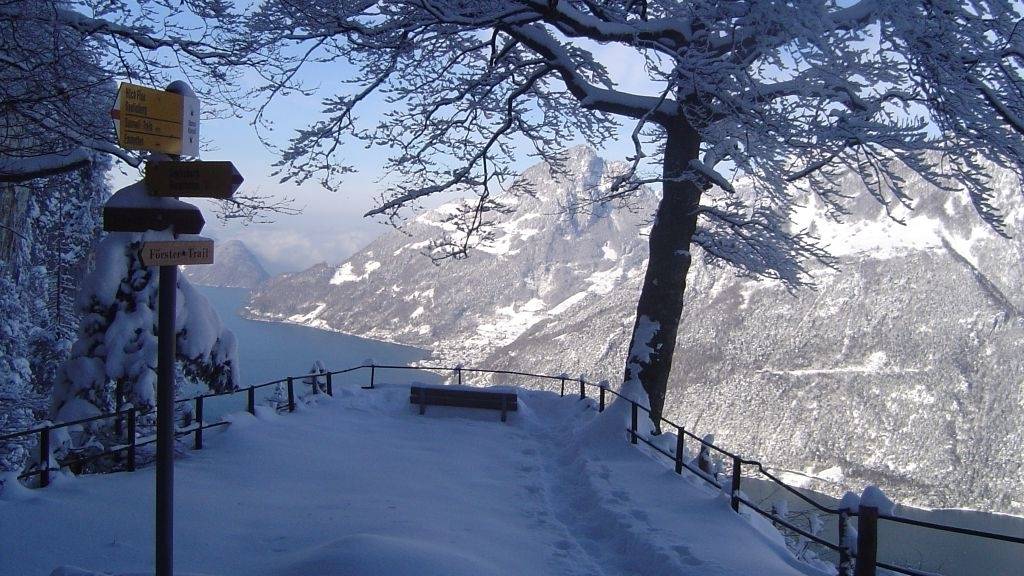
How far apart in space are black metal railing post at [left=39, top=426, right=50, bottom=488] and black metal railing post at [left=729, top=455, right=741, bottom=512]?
8105 mm

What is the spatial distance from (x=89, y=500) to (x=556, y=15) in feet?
28.5

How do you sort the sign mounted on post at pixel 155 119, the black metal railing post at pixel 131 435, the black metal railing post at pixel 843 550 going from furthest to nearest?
the black metal railing post at pixel 131 435 < the black metal railing post at pixel 843 550 < the sign mounted on post at pixel 155 119

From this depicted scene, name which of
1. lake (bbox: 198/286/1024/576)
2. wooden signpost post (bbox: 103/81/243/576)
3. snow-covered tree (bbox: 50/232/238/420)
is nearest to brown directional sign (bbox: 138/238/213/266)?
wooden signpost post (bbox: 103/81/243/576)

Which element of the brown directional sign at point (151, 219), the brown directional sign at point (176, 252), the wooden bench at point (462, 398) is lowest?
the wooden bench at point (462, 398)

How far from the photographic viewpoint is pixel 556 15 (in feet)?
29.2

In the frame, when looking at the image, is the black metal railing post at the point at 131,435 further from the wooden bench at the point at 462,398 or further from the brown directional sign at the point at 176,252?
the wooden bench at the point at 462,398

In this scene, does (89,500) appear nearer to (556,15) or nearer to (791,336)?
(556,15)

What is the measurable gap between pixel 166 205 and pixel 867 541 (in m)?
5.74

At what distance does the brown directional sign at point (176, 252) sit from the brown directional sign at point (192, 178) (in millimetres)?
294

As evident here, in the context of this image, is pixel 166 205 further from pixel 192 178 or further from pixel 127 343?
pixel 127 343

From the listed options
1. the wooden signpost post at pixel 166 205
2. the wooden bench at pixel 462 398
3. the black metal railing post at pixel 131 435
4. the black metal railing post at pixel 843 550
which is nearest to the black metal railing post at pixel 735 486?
the black metal railing post at pixel 843 550

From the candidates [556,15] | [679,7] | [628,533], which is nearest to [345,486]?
[628,533]

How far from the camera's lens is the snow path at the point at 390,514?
18.6 feet

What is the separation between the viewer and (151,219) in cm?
359
